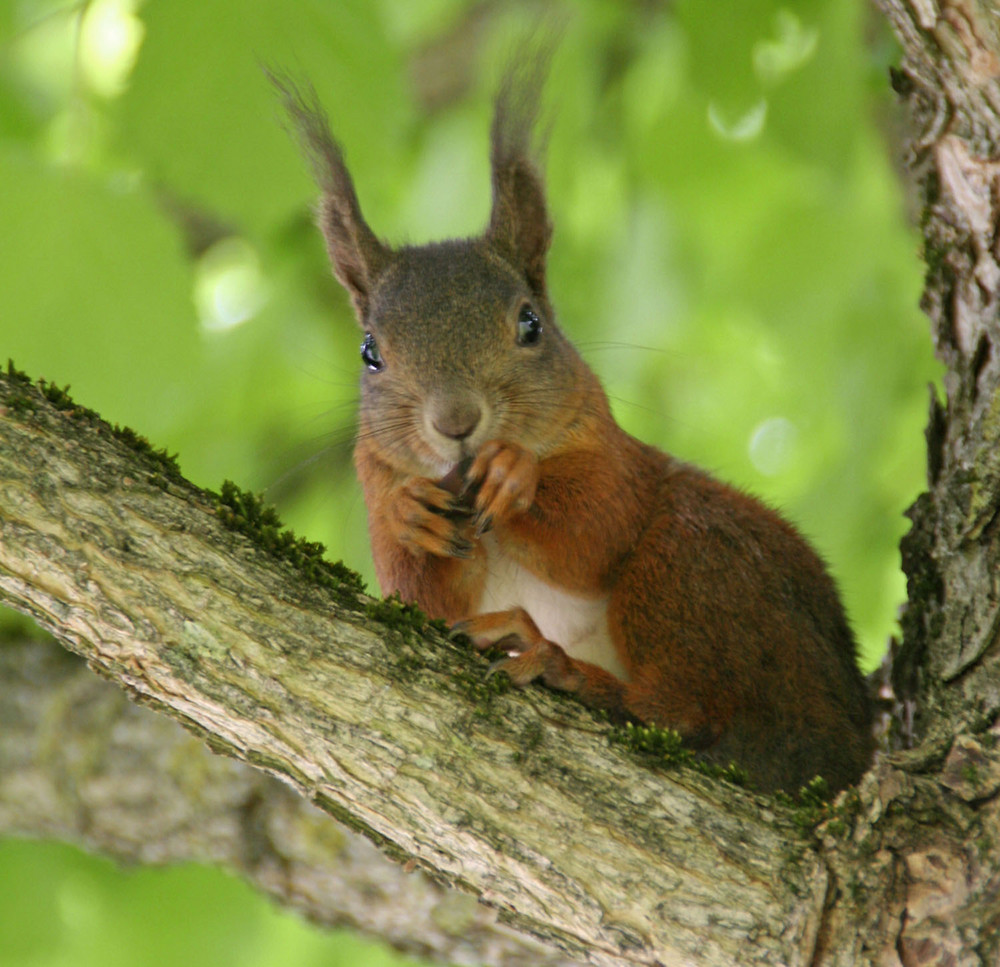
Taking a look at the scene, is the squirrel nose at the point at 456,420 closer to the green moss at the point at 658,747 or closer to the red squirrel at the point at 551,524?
the red squirrel at the point at 551,524

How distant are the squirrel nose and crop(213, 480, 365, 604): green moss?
406 millimetres

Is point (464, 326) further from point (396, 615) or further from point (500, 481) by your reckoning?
point (396, 615)

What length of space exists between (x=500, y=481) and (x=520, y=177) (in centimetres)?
78

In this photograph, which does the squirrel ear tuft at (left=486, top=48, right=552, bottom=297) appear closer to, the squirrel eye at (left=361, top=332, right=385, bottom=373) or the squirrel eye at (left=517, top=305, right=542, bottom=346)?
the squirrel eye at (left=517, top=305, right=542, bottom=346)

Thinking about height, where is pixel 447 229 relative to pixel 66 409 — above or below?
above

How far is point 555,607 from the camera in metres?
2.13

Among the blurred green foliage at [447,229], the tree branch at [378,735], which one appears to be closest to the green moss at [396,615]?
the tree branch at [378,735]

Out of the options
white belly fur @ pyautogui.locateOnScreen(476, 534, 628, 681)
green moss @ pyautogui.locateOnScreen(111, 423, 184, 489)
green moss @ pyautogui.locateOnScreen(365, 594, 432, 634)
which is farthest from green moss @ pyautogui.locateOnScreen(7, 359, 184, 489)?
white belly fur @ pyautogui.locateOnScreen(476, 534, 628, 681)

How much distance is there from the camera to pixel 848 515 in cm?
279

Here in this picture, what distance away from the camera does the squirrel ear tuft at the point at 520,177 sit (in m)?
2.13

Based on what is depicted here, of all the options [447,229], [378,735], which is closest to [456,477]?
[378,735]

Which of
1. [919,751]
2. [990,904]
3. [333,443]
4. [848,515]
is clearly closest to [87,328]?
[333,443]

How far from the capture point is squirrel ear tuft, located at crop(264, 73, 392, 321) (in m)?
1.94

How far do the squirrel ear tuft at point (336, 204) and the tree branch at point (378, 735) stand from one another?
73cm
